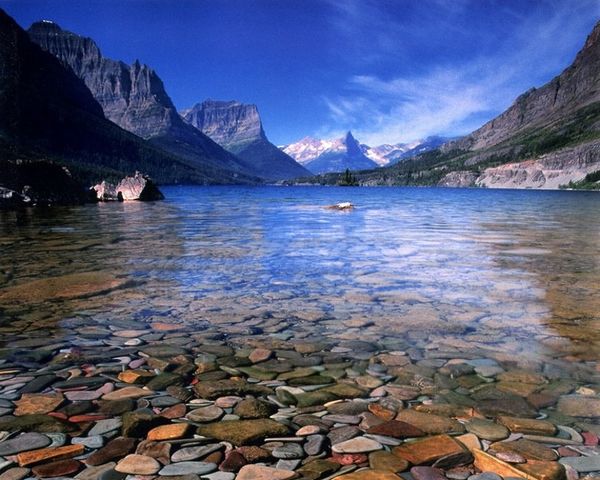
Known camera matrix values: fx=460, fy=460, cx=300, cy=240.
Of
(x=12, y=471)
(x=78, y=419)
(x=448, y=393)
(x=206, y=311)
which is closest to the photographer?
(x=12, y=471)

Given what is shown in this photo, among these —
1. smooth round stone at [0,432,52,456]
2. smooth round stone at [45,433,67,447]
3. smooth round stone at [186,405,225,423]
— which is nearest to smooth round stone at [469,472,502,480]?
smooth round stone at [186,405,225,423]

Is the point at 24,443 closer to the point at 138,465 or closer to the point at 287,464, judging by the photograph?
the point at 138,465

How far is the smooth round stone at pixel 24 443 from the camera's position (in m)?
4.74

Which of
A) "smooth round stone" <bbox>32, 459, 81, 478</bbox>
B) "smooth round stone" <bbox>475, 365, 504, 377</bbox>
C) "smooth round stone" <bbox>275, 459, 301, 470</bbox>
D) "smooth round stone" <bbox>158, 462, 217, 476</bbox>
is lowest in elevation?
"smooth round stone" <bbox>475, 365, 504, 377</bbox>

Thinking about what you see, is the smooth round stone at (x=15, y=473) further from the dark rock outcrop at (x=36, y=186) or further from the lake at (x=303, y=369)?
the dark rock outcrop at (x=36, y=186)

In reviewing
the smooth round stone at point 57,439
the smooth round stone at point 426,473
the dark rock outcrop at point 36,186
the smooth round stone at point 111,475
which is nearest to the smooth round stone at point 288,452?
the smooth round stone at point 426,473

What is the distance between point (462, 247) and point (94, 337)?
18.3 m

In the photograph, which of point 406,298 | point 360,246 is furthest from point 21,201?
point 406,298

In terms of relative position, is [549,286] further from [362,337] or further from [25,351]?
[25,351]

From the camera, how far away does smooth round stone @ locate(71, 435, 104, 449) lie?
4.92 metres

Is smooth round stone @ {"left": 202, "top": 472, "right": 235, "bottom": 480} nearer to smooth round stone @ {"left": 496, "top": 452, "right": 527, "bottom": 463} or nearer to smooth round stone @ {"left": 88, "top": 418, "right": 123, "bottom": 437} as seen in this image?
smooth round stone @ {"left": 88, "top": 418, "right": 123, "bottom": 437}

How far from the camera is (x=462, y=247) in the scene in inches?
885

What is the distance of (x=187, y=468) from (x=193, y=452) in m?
0.29

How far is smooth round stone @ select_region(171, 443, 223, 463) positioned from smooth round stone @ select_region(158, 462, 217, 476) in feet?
0.29
